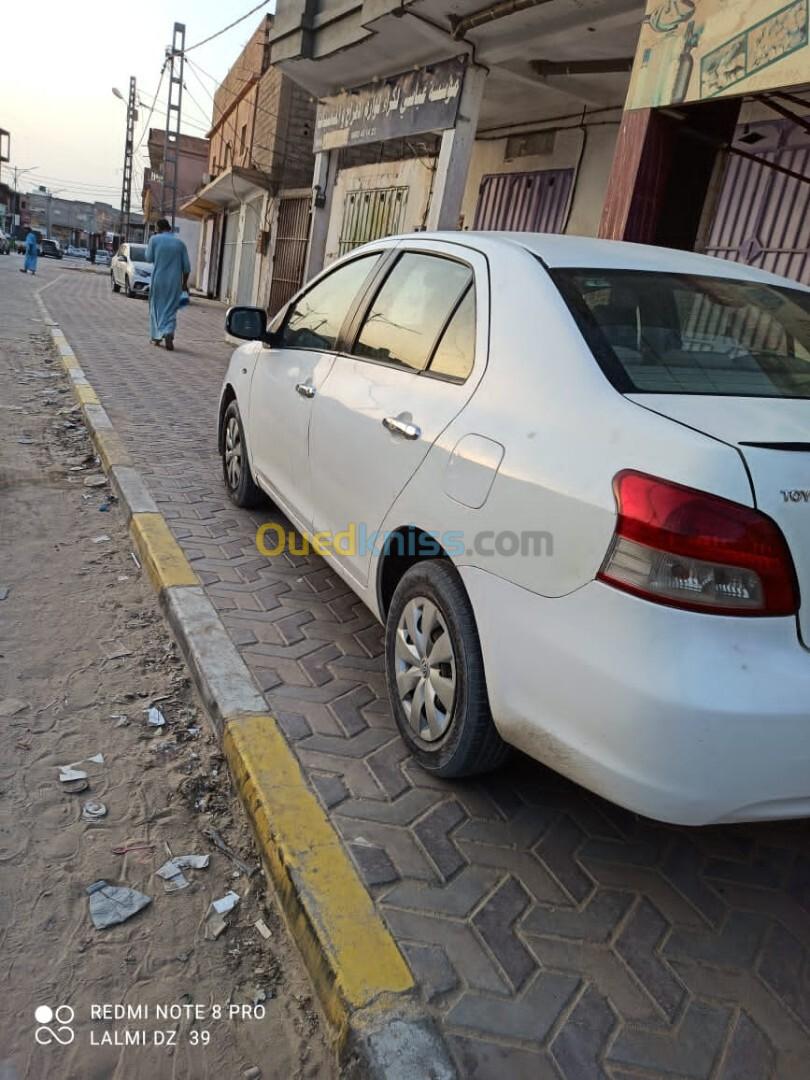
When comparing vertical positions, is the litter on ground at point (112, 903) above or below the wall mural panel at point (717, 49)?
below

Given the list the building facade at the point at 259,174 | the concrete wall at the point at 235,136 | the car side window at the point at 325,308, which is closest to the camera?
the car side window at the point at 325,308

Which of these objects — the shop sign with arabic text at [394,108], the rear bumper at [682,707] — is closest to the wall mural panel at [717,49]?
the shop sign with arabic text at [394,108]

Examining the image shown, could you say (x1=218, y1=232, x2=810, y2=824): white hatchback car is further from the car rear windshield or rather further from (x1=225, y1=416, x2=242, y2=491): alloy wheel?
(x1=225, y1=416, x2=242, y2=491): alloy wheel

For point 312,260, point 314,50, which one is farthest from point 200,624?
point 312,260

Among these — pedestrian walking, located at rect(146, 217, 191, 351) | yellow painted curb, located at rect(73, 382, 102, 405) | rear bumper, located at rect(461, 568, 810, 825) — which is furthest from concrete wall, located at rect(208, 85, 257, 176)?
rear bumper, located at rect(461, 568, 810, 825)

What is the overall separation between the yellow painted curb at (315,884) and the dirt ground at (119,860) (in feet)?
0.26

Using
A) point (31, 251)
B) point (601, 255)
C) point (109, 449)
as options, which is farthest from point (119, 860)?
point (31, 251)

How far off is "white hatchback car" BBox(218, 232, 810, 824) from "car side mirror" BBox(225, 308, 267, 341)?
95 cm

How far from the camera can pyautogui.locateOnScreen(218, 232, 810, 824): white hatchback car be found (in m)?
1.69

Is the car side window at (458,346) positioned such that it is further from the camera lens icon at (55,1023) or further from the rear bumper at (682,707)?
the camera lens icon at (55,1023)

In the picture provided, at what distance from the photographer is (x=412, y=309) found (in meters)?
2.99

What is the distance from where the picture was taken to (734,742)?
66.1 inches

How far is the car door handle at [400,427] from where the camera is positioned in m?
2.54

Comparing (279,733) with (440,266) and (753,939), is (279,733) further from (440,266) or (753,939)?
(440,266)
